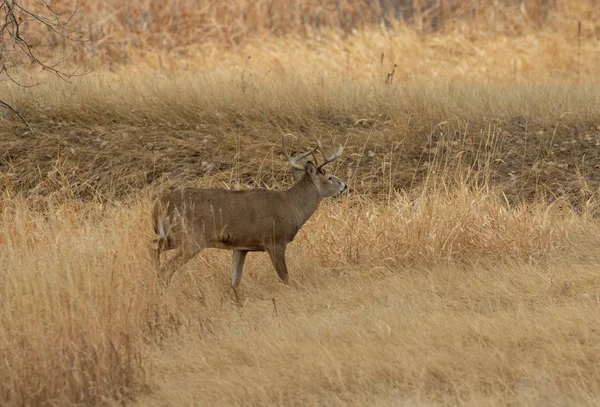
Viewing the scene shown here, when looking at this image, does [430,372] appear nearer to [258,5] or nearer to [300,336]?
[300,336]

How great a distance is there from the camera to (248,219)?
353 inches

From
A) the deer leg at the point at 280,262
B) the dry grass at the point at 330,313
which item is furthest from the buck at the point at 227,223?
the dry grass at the point at 330,313

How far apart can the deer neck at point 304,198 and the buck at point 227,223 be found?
1cm

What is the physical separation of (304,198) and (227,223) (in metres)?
1.12

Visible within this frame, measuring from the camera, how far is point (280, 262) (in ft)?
30.0

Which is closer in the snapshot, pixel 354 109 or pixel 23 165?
pixel 23 165

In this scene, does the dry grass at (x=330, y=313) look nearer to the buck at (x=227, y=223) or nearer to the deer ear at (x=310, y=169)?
the buck at (x=227, y=223)

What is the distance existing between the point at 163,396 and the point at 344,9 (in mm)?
18896

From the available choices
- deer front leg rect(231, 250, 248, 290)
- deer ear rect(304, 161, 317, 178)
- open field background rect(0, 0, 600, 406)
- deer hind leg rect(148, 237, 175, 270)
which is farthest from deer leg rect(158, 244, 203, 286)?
deer ear rect(304, 161, 317, 178)

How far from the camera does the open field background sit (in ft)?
20.8

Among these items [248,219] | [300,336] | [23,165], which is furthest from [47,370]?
[23,165]

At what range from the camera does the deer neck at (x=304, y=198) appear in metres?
9.56

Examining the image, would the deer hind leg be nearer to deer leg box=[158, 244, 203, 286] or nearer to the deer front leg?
deer leg box=[158, 244, 203, 286]

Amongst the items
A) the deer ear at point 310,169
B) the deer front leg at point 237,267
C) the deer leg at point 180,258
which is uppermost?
the deer ear at point 310,169
